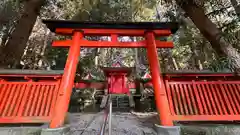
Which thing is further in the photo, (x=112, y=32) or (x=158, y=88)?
(x=112, y=32)

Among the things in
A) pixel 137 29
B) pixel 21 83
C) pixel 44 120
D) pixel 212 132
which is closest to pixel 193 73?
pixel 212 132

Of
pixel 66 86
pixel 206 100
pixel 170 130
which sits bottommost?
pixel 170 130

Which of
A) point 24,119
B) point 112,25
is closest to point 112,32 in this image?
point 112,25

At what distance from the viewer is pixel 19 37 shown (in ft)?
16.2

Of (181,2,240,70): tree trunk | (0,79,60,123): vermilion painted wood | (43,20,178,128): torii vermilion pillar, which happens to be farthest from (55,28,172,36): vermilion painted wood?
(0,79,60,123): vermilion painted wood

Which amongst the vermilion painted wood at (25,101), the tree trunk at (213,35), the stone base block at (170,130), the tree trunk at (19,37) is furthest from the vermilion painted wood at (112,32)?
the stone base block at (170,130)

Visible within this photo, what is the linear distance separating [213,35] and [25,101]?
5.25 meters

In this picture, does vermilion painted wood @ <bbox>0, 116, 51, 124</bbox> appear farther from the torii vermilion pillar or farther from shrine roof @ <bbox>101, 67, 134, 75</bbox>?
shrine roof @ <bbox>101, 67, 134, 75</bbox>

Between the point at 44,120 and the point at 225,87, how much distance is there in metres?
4.69

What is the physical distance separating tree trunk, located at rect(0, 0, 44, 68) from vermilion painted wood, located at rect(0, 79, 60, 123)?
99 cm

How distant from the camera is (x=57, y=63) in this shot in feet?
49.7

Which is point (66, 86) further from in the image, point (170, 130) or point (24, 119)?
point (170, 130)

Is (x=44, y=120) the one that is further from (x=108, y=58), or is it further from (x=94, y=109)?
(x=108, y=58)

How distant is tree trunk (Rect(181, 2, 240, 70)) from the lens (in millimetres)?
4013
